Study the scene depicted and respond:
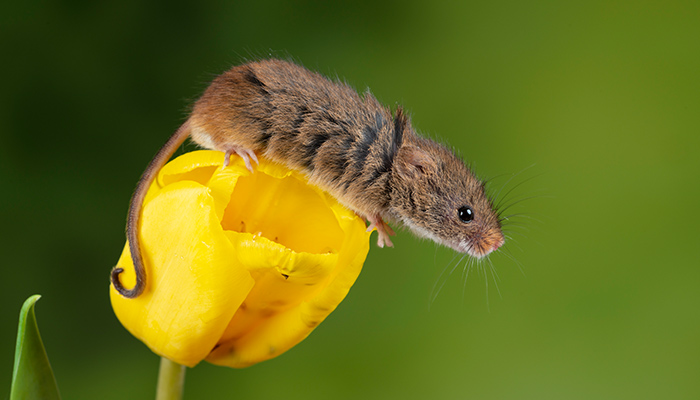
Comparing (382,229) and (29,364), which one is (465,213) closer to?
(382,229)

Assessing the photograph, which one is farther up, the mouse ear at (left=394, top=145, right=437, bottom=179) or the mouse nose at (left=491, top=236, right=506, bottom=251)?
the mouse ear at (left=394, top=145, right=437, bottom=179)

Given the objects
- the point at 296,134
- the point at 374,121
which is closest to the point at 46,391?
the point at 296,134

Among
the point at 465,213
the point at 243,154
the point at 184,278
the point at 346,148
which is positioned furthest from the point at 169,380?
the point at 465,213

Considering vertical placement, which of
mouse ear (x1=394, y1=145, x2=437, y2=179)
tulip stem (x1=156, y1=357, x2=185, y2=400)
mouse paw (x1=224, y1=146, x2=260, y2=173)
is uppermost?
mouse ear (x1=394, y1=145, x2=437, y2=179)

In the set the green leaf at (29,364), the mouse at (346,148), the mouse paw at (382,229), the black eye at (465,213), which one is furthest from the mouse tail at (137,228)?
the black eye at (465,213)

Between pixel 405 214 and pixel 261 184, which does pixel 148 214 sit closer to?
pixel 261 184

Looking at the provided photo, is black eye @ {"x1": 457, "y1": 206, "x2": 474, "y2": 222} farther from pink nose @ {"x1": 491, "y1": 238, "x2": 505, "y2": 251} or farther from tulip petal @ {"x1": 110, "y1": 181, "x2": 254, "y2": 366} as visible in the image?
tulip petal @ {"x1": 110, "y1": 181, "x2": 254, "y2": 366}

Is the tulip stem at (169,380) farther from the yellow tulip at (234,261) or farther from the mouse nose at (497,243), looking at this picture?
the mouse nose at (497,243)

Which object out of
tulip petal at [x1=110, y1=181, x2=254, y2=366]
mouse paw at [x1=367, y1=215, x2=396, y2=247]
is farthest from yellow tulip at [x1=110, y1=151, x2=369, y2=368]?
mouse paw at [x1=367, y1=215, x2=396, y2=247]
